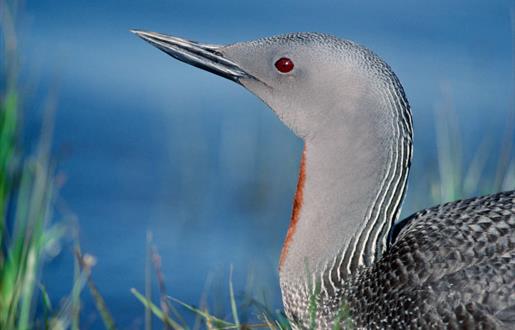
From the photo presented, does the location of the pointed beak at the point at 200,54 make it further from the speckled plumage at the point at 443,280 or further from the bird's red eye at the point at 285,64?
the speckled plumage at the point at 443,280

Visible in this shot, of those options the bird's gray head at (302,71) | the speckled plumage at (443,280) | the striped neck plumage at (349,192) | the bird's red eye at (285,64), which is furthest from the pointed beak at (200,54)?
the speckled plumage at (443,280)

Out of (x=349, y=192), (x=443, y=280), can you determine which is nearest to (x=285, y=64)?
(x=349, y=192)

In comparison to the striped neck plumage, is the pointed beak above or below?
above

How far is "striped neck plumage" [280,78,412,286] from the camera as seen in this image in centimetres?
468

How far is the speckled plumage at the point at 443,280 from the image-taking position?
445 centimetres

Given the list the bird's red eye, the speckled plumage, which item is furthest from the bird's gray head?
the speckled plumage

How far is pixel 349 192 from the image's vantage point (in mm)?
4754

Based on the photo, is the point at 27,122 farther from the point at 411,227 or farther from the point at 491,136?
the point at 491,136

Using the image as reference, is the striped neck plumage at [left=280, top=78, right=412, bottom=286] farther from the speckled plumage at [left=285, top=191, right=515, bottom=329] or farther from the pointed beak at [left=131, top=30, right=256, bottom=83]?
the pointed beak at [left=131, top=30, right=256, bottom=83]

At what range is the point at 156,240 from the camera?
7.20 meters

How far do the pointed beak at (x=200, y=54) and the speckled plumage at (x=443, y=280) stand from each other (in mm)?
874

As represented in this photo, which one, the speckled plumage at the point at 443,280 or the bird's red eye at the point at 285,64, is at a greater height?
the bird's red eye at the point at 285,64

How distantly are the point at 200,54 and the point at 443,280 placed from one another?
4.13 feet

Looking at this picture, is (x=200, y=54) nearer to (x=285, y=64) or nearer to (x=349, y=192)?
(x=285, y=64)
